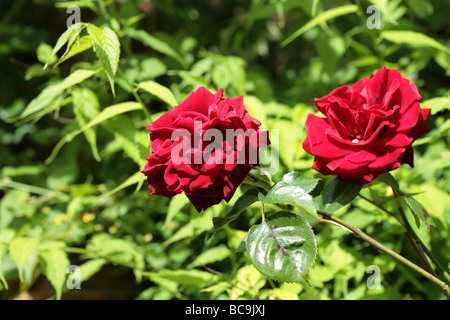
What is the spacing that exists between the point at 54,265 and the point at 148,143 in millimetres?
395

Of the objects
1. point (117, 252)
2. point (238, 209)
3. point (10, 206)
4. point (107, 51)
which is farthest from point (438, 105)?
point (10, 206)

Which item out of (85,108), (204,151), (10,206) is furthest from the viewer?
(10,206)

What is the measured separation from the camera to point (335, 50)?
132 cm

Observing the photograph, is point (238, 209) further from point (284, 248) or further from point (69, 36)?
point (69, 36)

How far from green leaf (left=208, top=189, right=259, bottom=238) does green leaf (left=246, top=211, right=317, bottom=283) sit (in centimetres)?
3

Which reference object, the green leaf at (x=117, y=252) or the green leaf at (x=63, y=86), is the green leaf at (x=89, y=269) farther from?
the green leaf at (x=63, y=86)

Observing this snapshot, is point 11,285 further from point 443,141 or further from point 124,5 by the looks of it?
point 443,141

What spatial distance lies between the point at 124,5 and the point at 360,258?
0.94m

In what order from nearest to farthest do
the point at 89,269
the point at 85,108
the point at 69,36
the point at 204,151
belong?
the point at 204,151 → the point at 69,36 → the point at 85,108 → the point at 89,269

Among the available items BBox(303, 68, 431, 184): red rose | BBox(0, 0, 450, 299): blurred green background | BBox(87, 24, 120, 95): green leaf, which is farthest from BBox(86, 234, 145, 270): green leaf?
BBox(303, 68, 431, 184): red rose

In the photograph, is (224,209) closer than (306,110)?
Yes

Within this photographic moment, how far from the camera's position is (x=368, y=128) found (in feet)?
1.82
